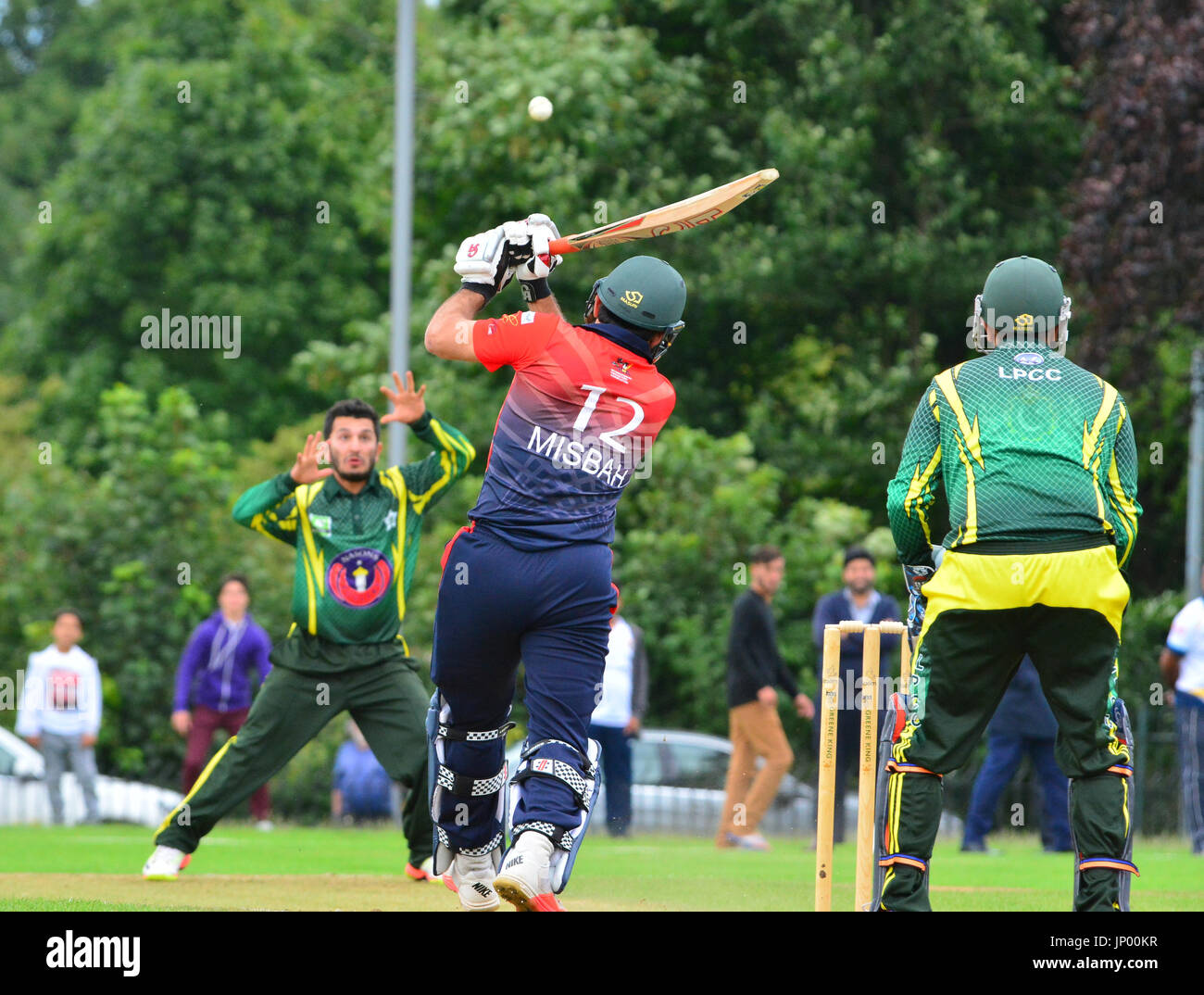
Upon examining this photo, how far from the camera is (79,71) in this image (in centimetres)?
4166

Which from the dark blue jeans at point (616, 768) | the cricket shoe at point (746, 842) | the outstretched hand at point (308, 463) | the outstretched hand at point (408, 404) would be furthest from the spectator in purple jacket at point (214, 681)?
the outstretched hand at point (408, 404)

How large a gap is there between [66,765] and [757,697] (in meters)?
6.27

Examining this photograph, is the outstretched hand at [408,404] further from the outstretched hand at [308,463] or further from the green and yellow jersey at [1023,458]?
the green and yellow jersey at [1023,458]

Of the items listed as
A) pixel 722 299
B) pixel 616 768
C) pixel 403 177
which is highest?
pixel 403 177

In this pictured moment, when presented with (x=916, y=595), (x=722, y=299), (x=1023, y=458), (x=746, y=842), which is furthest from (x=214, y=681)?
(x=1023, y=458)

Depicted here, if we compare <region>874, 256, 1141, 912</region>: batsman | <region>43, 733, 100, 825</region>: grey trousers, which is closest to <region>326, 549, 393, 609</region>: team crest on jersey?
<region>874, 256, 1141, 912</region>: batsman

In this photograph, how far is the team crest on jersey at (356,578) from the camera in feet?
26.4

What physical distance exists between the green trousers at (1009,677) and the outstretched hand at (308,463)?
132 inches

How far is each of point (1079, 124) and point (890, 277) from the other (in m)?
2.79

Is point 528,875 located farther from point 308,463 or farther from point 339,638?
point 308,463

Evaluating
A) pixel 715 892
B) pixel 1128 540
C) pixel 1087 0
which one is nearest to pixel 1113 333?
pixel 1087 0

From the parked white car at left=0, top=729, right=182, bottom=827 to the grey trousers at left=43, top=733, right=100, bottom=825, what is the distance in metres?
1.01

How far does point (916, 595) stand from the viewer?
6.04 m

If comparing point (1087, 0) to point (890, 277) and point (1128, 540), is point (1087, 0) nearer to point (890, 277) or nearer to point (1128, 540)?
point (890, 277)
